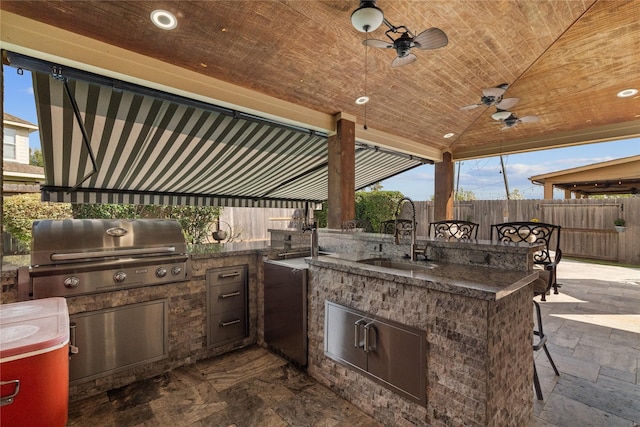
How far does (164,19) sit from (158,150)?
202 centimetres

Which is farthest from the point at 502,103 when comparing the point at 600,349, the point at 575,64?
the point at 600,349

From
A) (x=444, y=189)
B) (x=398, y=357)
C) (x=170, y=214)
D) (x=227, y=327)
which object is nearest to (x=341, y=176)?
(x=227, y=327)

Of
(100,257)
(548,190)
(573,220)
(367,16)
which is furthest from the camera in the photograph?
(548,190)

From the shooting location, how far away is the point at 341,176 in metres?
4.65

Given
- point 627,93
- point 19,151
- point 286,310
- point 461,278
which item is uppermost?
point 627,93

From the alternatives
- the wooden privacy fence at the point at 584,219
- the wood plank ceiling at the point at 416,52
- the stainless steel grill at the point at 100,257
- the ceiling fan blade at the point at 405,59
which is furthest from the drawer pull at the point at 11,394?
the wooden privacy fence at the point at 584,219

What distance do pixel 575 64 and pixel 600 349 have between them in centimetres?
412

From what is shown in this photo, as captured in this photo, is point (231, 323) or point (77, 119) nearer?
point (231, 323)

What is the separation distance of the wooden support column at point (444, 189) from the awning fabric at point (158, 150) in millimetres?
2207

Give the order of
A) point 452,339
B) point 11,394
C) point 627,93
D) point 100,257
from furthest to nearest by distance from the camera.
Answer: point 627,93 < point 100,257 < point 452,339 < point 11,394

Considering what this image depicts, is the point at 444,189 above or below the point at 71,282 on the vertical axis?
above

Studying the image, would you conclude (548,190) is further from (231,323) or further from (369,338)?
(231,323)

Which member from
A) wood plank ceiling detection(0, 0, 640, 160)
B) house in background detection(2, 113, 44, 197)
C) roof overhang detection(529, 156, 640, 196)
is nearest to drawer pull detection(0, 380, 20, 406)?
wood plank ceiling detection(0, 0, 640, 160)

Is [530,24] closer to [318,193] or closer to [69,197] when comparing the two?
[318,193]
